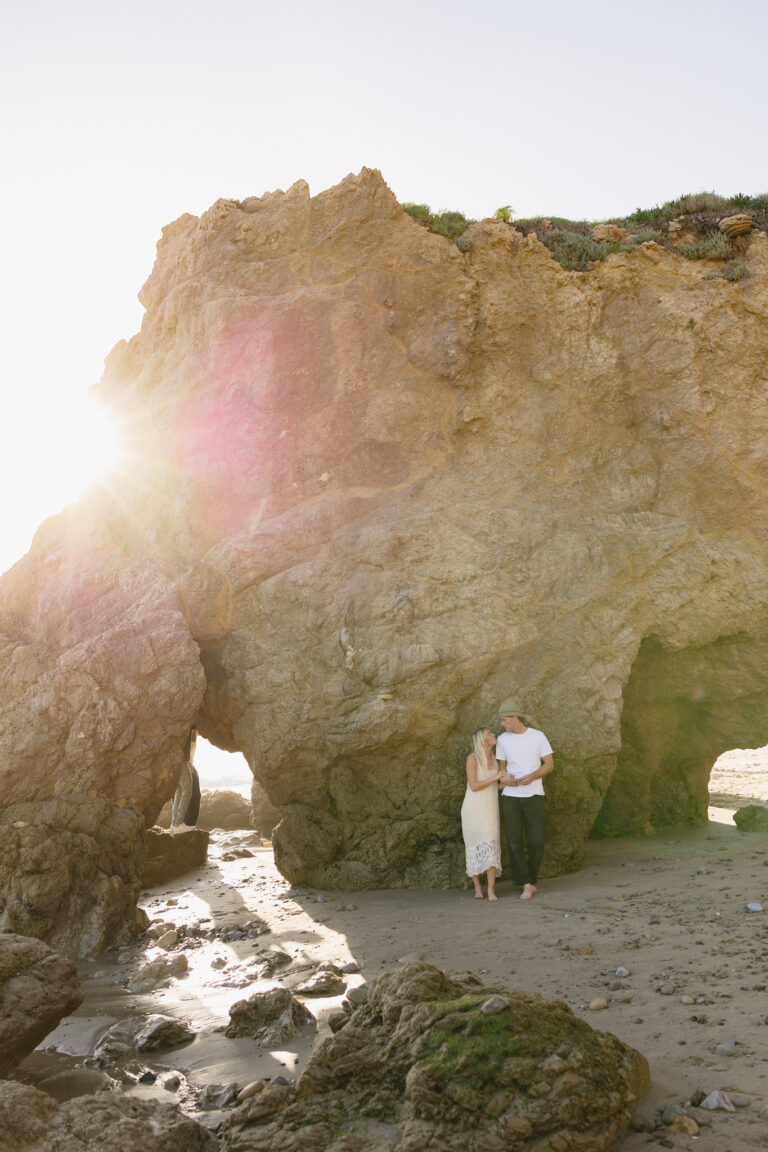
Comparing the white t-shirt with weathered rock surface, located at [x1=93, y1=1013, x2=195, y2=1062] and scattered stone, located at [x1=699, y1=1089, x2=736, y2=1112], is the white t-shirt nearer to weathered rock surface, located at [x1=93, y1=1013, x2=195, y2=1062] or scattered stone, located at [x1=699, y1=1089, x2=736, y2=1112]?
weathered rock surface, located at [x1=93, y1=1013, x2=195, y2=1062]

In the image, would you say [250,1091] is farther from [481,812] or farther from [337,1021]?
[481,812]

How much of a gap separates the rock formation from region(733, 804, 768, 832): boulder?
68 centimetres

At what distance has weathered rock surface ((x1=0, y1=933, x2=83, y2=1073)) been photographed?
14.0ft

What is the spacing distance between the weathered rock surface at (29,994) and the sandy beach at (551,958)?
0.58 ft

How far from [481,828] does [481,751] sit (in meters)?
0.70

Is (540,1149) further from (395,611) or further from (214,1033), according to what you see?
(395,611)

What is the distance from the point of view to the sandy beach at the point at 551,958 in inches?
139

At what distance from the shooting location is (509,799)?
24.8 ft

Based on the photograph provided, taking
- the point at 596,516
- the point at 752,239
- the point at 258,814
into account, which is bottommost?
the point at 258,814

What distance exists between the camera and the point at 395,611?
825 centimetres

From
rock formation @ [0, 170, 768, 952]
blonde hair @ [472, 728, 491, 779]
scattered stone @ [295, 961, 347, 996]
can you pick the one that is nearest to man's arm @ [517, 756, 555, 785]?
blonde hair @ [472, 728, 491, 779]

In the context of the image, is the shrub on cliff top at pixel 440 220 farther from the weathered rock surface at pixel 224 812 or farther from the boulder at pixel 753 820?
the weathered rock surface at pixel 224 812

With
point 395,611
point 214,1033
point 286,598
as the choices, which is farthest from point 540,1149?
point 286,598

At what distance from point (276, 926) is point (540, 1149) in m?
4.57
